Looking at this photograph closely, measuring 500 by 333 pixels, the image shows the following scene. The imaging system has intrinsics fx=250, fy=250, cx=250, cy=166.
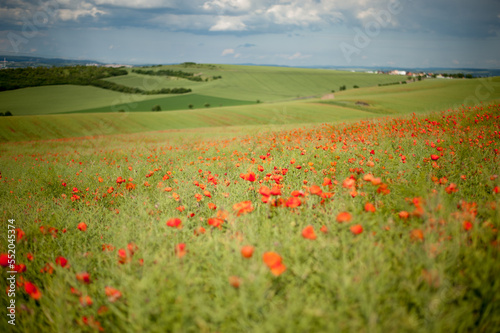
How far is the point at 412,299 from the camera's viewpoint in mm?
1652

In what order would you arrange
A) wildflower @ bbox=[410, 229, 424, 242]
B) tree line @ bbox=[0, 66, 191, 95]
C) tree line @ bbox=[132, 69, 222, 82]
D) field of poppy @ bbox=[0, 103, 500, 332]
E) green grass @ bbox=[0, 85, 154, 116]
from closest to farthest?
1. field of poppy @ bbox=[0, 103, 500, 332]
2. wildflower @ bbox=[410, 229, 424, 242]
3. green grass @ bbox=[0, 85, 154, 116]
4. tree line @ bbox=[0, 66, 191, 95]
5. tree line @ bbox=[132, 69, 222, 82]

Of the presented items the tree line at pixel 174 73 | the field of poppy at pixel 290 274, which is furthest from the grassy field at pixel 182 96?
the field of poppy at pixel 290 274

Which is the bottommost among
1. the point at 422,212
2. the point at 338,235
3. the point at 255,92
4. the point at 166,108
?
the point at 338,235

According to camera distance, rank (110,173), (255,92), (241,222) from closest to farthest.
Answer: (241,222) < (110,173) < (255,92)

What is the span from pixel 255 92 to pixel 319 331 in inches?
3481

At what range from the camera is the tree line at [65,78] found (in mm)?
62969

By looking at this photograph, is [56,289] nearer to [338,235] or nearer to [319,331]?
[319,331]

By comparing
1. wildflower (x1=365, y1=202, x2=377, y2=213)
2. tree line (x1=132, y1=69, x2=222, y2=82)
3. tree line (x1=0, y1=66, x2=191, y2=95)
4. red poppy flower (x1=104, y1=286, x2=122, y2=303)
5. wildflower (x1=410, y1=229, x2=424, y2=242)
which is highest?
tree line (x1=132, y1=69, x2=222, y2=82)

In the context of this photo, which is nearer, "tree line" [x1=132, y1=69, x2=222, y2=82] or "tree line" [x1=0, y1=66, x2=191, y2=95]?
"tree line" [x1=0, y1=66, x2=191, y2=95]

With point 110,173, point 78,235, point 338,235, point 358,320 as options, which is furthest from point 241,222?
point 110,173

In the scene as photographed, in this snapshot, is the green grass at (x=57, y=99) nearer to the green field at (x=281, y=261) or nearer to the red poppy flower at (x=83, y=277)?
the green field at (x=281, y=261)

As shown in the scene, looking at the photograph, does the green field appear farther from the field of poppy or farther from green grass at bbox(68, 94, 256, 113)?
green grass at bbox(68, 94, 256, 113)

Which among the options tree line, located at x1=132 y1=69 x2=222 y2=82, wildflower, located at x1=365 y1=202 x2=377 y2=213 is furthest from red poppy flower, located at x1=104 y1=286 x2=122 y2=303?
tree line, located at x1=132 y1=69 x2=222 y2=82

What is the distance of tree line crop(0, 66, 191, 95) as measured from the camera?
62969 mm
